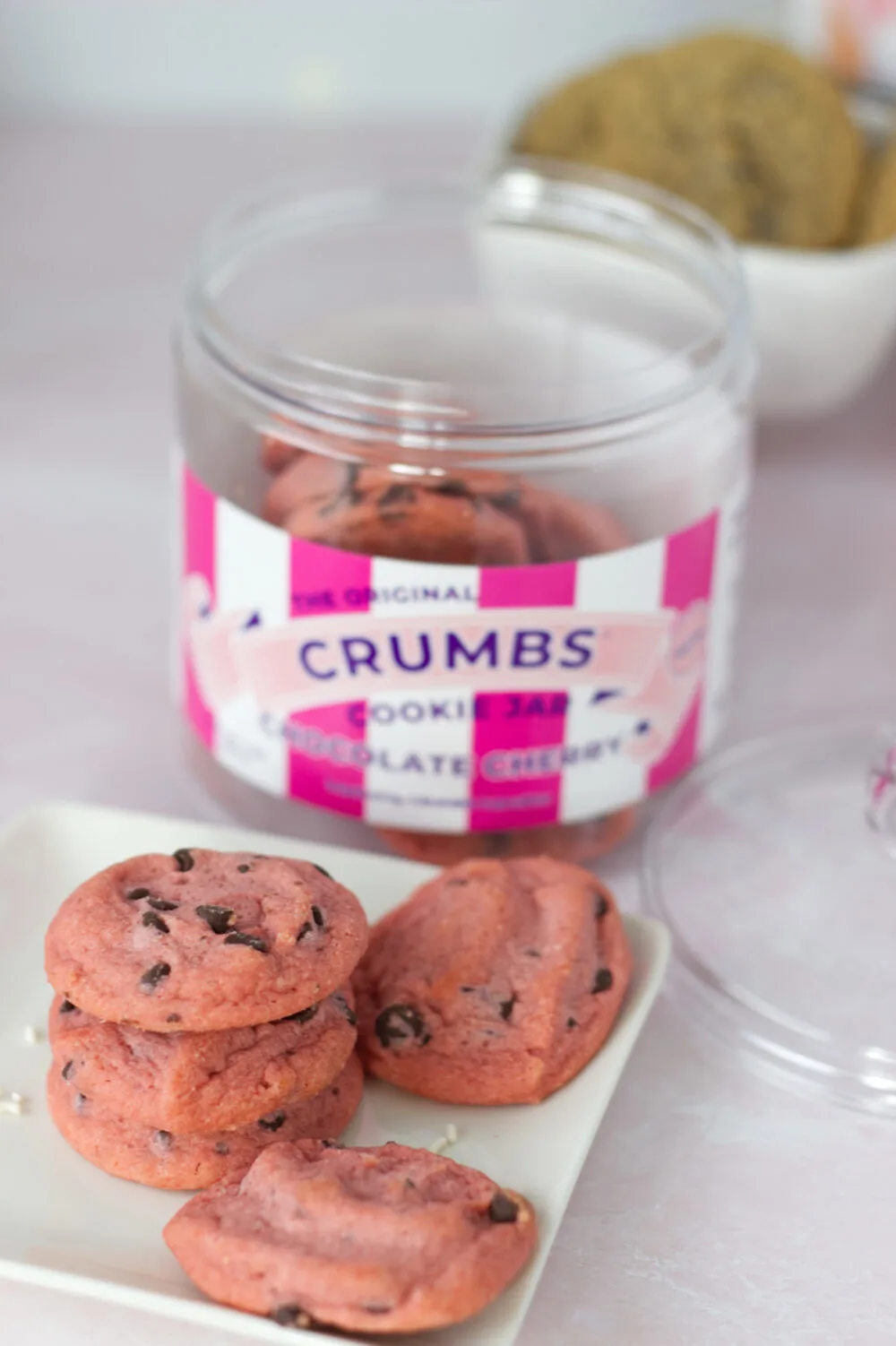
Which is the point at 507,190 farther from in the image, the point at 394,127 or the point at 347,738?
the point at 394,127

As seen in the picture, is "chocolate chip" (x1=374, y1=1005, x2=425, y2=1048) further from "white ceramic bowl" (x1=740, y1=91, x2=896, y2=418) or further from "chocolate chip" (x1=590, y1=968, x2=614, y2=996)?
"white ceramic bowl" (x1=740, y1=91, x2=896, y2=418)

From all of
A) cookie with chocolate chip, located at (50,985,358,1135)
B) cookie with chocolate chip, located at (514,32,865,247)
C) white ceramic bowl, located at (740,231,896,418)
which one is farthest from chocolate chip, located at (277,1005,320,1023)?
cookie with chocolate chip, located at (514,32,865,247)

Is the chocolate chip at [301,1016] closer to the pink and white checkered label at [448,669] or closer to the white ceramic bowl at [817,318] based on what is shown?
the pink and white checkered label at [448,669]

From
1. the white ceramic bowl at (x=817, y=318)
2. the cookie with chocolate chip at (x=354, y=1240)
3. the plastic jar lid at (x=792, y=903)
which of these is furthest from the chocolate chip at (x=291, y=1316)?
the white ceramic bowl at (x=817, y=318)

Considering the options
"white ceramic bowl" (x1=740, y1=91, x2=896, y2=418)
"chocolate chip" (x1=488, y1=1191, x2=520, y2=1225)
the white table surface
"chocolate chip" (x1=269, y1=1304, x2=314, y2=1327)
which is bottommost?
the white table surface

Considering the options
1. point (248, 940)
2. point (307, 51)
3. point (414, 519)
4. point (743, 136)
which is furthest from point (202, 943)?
point (307, 51)
